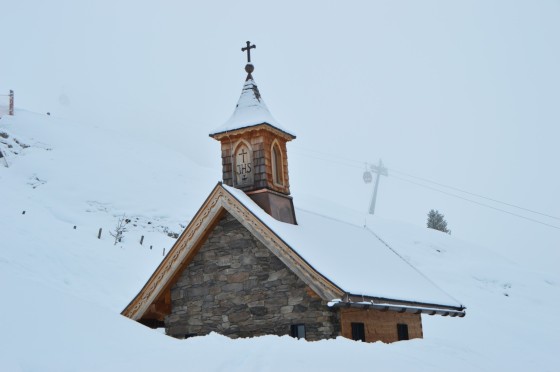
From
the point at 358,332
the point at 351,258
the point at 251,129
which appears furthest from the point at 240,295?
the point at 251,129

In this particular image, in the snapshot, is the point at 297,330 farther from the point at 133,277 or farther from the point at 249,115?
the point at 133,277

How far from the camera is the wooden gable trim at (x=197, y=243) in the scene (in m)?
16.2

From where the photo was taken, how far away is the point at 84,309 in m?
11.4

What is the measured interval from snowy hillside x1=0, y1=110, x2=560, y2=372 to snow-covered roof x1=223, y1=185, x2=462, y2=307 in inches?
83.2

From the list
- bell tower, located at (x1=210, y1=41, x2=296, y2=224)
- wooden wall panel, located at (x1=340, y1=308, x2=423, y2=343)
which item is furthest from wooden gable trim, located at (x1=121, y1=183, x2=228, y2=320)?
wooden wall panel, located at (x1=340, y1=308, x2=423, y2=343)

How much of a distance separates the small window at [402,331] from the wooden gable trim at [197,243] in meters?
5.04

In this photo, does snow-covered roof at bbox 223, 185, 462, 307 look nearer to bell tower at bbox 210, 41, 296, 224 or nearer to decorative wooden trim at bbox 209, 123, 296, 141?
bell tower at bbox 210, 41, 296, 224

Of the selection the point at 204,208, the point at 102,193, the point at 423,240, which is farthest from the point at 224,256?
A: the point at 423,240

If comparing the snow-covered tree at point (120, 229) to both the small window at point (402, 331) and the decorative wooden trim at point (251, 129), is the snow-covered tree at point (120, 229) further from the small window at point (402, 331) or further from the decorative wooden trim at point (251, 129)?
the small window at point (402, 331)

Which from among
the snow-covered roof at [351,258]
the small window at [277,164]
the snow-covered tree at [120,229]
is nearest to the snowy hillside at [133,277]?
the snow-covered tree at [120,229]

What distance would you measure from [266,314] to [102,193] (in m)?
35.1

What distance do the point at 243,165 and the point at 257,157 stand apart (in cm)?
54

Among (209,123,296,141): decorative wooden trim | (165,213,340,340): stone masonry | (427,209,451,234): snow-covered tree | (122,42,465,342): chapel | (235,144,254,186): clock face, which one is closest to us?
(122,42,465,342): chapel

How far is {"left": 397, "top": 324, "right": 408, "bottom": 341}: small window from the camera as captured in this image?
748 inches
